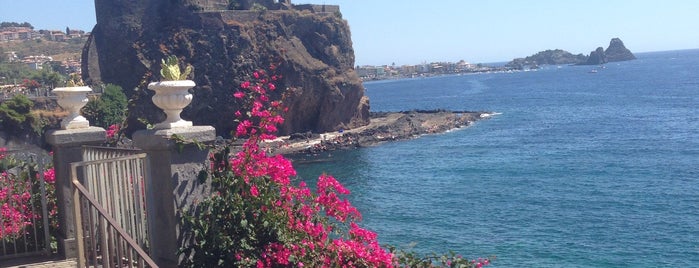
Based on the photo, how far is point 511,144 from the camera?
2208 inches

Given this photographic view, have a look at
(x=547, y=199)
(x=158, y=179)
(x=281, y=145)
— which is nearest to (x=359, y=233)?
(x=158, y=179)

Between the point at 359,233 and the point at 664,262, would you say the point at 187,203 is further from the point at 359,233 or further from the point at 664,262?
the point at 664,262

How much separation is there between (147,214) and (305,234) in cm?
127

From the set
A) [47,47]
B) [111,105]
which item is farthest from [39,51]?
[111,105]

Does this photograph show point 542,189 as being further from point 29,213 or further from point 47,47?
point 47,47

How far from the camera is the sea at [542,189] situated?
25.8 metres

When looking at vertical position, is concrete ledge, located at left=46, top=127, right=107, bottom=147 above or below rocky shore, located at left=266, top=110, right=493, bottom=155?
above

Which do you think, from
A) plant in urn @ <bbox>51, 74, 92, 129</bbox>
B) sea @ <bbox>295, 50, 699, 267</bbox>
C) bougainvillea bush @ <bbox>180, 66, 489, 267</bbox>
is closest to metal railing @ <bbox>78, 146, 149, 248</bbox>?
bougainvillea bush @ <bbox>180, 66, 489, 267</bbox>

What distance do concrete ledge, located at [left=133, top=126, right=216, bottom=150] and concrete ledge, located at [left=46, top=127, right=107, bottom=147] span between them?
1485 mm

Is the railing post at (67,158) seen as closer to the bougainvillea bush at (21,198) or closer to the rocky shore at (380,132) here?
the bougainvillea bush at (21,198)

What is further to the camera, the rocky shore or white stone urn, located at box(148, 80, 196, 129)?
the rocky shore

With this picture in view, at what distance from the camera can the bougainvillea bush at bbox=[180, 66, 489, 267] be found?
5.03m

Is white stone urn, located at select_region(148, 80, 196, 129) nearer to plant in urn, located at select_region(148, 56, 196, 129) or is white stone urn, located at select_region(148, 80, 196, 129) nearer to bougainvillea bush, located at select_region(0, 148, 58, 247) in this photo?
plant in urn, located at select_region(148, 56, 196, 129)

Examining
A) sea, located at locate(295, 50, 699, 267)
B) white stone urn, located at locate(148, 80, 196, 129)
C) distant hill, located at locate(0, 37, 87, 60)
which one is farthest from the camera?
distant hill, located at locate(0, 37, 87, 60)
